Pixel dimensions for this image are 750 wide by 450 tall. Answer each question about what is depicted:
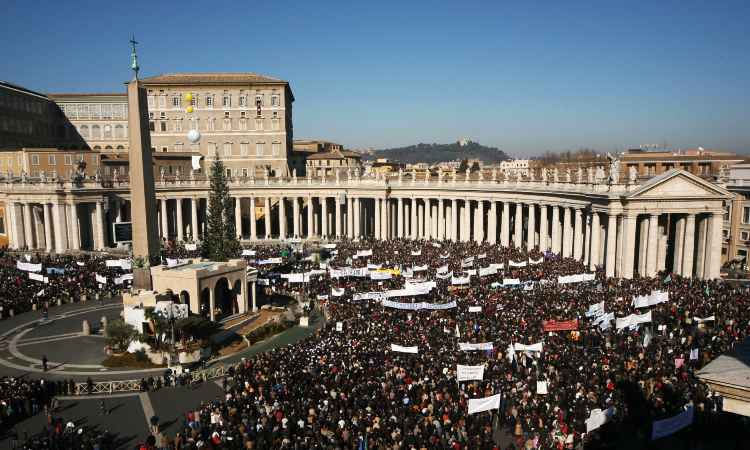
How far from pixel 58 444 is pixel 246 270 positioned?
72.8 ft

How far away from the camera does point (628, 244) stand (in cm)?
4391

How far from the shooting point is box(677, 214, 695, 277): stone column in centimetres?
4541

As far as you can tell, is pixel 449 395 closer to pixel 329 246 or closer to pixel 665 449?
pixel 665 449

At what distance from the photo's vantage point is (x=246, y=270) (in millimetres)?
40156

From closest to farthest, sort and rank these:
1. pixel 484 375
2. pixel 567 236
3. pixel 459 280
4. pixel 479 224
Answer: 1. pixel 484 375
2. pixel 459 280
3. pixel 567 236
4. pixel 479 224

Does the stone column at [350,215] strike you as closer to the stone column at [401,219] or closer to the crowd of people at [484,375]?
the stone column at [401,219]

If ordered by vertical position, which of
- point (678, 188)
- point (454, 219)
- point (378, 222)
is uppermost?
point (678, 188)

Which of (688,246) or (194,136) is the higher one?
(194,136)

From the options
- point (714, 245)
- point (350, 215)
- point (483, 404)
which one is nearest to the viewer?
point (483, 404)

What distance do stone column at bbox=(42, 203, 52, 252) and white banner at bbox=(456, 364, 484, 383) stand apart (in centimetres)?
5855

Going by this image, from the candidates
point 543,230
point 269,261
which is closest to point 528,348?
point 269,261

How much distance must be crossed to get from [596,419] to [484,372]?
524 centimetres

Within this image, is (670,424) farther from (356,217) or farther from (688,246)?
(356,217)

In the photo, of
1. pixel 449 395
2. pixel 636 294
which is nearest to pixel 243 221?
pixel 636 294
